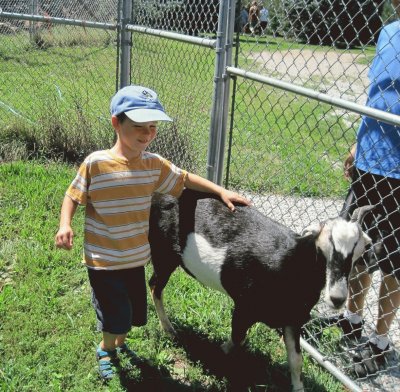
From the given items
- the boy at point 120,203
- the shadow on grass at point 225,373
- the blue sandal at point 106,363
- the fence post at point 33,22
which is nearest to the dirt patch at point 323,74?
the boy at point 120,203

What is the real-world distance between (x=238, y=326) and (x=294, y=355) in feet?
1.12

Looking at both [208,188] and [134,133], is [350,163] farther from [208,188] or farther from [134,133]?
[134,133]

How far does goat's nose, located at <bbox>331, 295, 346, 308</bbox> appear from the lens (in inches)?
91.2

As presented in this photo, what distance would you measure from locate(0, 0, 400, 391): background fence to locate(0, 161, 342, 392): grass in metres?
0.40

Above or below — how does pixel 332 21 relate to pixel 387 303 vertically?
above

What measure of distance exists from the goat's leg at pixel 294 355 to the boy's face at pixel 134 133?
1274 mm

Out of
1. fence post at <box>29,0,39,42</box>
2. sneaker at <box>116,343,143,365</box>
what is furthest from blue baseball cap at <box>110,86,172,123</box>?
fence post at <box>29,0,39,42</box>

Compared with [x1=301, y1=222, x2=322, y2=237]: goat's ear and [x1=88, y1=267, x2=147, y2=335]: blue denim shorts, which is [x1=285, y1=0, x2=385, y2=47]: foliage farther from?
[x1=88, y1=267, x2=147, y2=335]: blue denim shorts

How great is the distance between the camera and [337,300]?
7.62 ft

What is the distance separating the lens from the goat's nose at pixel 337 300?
232cm

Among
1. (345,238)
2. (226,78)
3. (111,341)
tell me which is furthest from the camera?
(226,78)

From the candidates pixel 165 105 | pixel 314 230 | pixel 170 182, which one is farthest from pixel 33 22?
pixel 314 230

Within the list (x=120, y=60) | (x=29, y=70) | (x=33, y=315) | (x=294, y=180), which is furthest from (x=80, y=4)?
(x=33, y=315)

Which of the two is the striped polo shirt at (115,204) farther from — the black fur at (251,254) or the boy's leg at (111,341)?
the boy's leg at (111,341)
